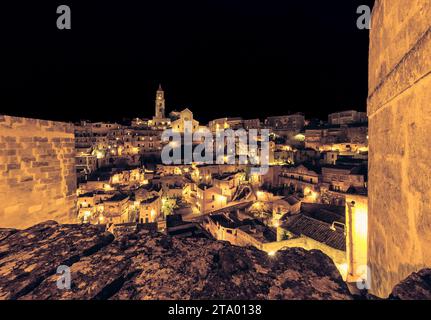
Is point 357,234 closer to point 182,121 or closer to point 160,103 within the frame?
point 182,121

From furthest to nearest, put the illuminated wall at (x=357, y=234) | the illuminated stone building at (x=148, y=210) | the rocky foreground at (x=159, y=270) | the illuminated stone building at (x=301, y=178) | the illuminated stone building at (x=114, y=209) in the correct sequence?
1. the illuminated stone building at (x=301, y=178)
2. the illuminated stone building at (x=148, y=210)
3. the illuminated stone building at (x=114, y=209)
4. the illuminated wall at (x=357, y=234)
5. the rocky foreground at (x=159, y=270)

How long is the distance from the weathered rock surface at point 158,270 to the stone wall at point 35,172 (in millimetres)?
2817

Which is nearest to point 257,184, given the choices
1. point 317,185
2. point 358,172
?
point 317,185

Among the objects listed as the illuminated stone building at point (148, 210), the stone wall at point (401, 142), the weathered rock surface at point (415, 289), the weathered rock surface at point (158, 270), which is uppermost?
the stone wall at point (401, 142)

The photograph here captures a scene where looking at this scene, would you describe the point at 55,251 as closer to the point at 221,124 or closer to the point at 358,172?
the point at 358,172

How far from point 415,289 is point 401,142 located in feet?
6.08

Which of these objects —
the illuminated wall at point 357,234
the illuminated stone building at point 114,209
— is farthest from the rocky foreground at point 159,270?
the illuminated stone building at point 114,209

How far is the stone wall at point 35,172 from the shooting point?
5309mm

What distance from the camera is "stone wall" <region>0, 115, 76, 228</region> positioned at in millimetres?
5309

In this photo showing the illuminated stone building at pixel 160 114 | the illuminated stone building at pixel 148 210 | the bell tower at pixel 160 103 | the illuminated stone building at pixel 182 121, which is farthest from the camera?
the bell tower at pixel 160 103

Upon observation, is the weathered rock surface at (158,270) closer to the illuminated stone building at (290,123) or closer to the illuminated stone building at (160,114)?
the illuminated stone building at (290,123)

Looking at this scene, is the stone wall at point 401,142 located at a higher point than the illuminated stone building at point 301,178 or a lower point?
higher

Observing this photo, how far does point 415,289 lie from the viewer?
1.59 metres
